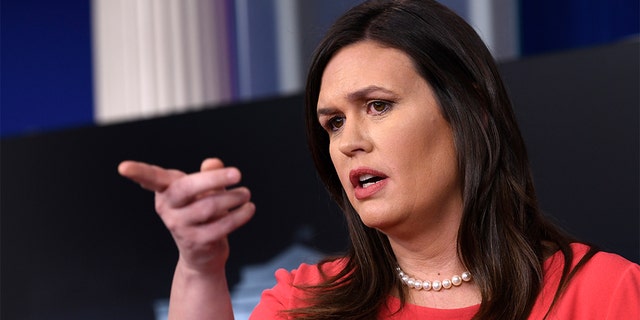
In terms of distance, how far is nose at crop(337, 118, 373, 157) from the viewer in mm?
1579

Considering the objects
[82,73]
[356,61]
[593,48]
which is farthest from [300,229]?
[82,73]

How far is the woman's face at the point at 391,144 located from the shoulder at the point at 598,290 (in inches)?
8.4

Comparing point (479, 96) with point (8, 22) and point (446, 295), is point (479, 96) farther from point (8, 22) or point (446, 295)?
point (8, 22)

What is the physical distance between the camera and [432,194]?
1.61 meters

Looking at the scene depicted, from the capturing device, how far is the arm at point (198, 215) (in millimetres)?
1270

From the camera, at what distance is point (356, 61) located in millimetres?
1666

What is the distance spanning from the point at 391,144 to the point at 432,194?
0.12 m

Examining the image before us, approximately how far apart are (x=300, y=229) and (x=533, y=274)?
1.24 metres

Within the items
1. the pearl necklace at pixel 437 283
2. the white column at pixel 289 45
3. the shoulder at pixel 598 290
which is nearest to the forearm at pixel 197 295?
the pearl necklace at pixel 437 283

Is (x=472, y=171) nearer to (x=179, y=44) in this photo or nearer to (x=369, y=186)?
(x=369, y=186)

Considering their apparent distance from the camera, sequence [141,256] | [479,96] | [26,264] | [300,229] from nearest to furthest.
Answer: [479,96] < [300,229] < [141,256] < [26,264]

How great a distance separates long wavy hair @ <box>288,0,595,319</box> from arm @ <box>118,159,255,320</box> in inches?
9.3

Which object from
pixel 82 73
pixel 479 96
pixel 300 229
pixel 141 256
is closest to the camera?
pixel 479 96

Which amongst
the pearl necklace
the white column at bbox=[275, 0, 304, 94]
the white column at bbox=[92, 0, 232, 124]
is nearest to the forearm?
the pearl necklace
